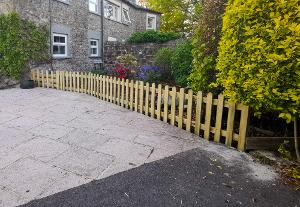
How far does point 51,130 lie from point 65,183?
7.90 ft

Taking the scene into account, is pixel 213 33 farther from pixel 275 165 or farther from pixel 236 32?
pixel 275 165

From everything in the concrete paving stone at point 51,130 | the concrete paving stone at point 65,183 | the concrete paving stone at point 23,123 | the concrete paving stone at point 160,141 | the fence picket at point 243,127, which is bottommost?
the concrete paving stone at point 65,183

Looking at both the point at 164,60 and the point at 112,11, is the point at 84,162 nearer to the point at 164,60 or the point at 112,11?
the point at 164,60

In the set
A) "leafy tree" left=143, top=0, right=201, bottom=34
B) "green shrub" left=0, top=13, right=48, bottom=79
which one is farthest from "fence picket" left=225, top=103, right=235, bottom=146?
"leafy tree" left=143, top=0, right=201, bottom=34

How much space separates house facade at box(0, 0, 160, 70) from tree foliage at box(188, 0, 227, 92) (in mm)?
8951

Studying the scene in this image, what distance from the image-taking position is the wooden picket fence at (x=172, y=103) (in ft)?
16.8

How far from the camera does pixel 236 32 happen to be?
170 inches

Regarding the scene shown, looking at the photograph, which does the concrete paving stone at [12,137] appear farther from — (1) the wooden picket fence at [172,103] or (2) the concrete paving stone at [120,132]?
(1) the wooden picket fence at [172,103]

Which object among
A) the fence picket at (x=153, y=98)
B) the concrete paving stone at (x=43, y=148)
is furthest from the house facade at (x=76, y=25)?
the concrete paving stone at (x=43, y=148)

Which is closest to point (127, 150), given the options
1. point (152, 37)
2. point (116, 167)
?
point (116, 167)

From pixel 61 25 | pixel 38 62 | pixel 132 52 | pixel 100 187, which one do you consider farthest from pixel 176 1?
pixel 100 187

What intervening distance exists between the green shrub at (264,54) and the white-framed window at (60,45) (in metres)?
11.0

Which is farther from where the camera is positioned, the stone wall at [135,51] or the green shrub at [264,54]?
the stone wall at [135,51]

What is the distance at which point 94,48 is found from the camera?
17.9 m
